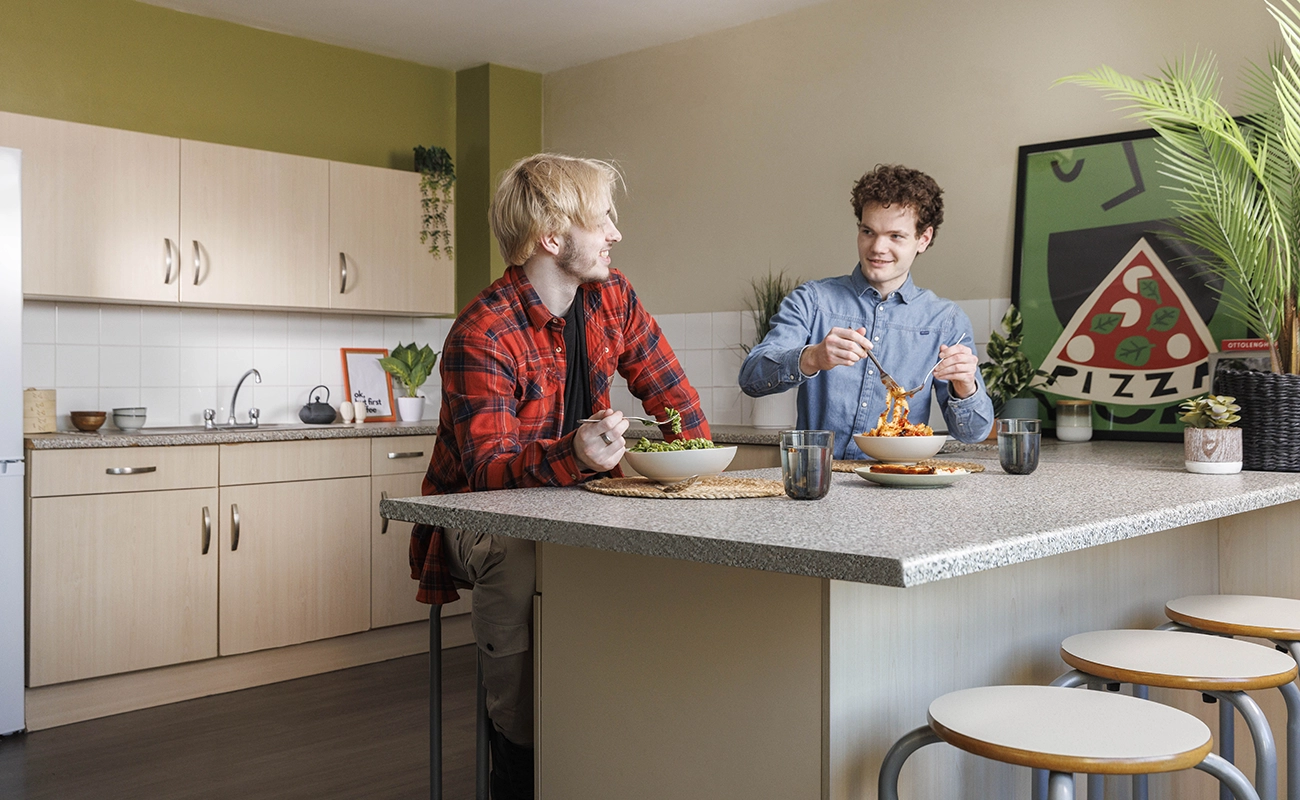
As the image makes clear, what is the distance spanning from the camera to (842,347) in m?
2.09

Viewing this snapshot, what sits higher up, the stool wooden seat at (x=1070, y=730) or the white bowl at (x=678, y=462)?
the white bowl at (x=678, y=462)

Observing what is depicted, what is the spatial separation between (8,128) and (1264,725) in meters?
3.93

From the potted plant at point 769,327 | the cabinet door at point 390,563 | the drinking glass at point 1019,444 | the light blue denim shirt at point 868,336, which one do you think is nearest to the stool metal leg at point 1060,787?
the drinking glass at point 1019,444

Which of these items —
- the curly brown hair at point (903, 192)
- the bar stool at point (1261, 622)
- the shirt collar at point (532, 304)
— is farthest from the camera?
the curly brown hair at point (903, 192)

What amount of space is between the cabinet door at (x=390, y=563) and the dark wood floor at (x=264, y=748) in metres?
0.38

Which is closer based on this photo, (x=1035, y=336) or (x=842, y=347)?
(x=842, y=347)

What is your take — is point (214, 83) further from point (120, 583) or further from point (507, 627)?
point (507, 627)

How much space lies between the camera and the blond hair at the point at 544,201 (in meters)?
2.05

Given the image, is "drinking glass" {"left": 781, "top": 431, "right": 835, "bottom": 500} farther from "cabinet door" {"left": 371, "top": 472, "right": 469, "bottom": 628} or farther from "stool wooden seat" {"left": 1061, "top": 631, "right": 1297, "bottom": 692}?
"cabinet door" {"left": 371, "top": 472, "right": 469, "bottom": 628}

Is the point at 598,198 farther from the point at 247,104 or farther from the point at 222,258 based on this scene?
the point at 247,104

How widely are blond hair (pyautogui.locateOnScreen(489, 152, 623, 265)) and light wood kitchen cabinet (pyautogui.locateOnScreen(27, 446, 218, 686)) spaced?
211cm

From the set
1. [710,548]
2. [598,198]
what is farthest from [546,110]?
[710,548]

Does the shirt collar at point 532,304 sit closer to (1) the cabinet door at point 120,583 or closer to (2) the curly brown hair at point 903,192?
(2) the curly brown hair at point 903,192

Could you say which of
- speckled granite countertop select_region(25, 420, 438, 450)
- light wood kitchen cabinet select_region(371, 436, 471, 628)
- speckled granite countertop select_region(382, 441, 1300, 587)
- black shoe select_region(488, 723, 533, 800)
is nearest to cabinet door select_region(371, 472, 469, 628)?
light wood kitchen cabinet select_region(371, 436, 471, 628)
